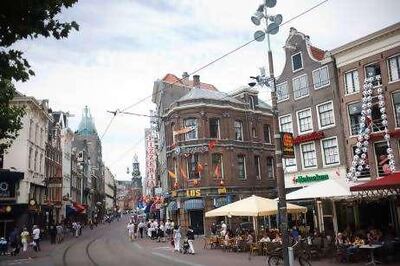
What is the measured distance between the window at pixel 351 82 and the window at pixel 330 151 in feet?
11.5

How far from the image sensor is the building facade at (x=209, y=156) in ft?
131

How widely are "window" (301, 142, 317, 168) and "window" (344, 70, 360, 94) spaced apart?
4.76m

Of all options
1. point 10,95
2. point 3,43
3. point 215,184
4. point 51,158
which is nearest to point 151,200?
point 51,158

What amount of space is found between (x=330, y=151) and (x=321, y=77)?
5.27m

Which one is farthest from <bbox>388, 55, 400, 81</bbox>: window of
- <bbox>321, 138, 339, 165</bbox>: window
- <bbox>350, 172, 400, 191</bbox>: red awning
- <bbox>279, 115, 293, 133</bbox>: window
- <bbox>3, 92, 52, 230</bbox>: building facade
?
<bbox>3, 92, 52, 230</bbox>: building facade

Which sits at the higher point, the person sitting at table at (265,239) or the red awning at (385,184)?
the red awning at (385,184)

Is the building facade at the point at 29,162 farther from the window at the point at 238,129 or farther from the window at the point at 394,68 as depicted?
the window at the point at 394,68

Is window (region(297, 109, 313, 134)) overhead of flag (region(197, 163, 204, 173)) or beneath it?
overhead

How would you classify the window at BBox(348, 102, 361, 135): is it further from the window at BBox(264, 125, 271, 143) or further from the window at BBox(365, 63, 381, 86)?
the window at BBox(264, 125, 271, 143)

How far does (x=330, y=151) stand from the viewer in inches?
1147

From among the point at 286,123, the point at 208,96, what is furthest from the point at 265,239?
the point at 208,96

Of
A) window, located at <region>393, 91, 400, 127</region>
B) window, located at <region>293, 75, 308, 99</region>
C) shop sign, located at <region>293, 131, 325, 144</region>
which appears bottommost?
shop sign, located at <region>293, 131, 325, 144</region>

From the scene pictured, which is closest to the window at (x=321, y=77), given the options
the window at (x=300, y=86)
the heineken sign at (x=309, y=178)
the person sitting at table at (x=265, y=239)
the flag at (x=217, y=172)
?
the window at (x=300, y=86)

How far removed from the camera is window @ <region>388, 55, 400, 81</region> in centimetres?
2516
